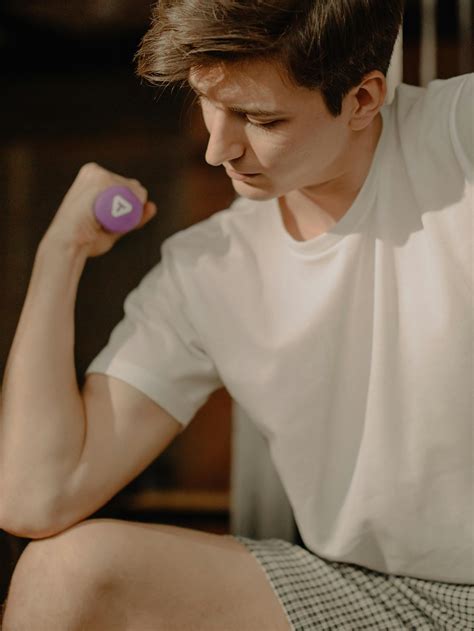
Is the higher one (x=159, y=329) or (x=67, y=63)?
(x=67, y=63)

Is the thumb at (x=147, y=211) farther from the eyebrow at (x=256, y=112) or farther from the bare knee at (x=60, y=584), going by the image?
the bare knee at (x=60, y=584)

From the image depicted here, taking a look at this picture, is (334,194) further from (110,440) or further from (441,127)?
(110,440)

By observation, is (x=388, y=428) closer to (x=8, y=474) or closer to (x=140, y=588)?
(x=140, y=588)

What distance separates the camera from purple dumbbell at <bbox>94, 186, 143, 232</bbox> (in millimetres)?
1112

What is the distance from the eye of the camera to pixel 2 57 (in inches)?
59.3

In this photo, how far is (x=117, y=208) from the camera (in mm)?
1113

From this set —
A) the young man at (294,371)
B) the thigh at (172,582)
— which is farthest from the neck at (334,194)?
the thigh at (172,582)

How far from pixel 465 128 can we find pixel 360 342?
0.29m

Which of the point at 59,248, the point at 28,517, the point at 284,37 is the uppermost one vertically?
the point at 284,37

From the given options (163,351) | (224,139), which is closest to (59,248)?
(163,351)

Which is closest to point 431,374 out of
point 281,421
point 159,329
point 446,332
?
point 446,332

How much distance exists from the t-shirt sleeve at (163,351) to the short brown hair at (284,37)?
325 mm

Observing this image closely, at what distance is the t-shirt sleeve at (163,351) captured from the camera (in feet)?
3.65

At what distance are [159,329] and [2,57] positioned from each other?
2.25 ft
